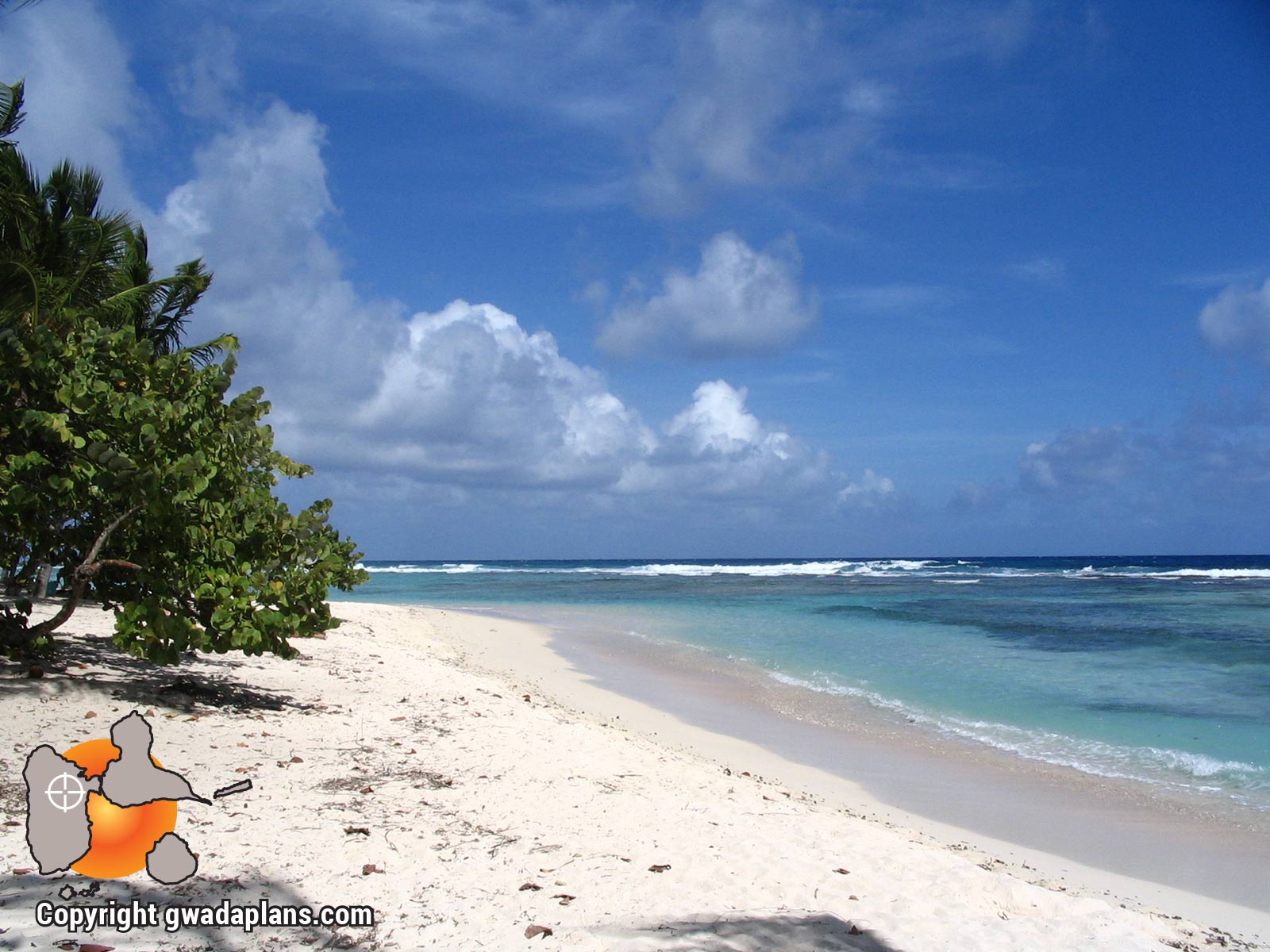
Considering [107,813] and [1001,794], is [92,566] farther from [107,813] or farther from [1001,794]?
[1001,794]

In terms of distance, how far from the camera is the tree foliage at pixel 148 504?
242 inches

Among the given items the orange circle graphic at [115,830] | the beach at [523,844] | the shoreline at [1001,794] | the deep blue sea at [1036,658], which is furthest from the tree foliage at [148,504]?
the deep blue sea at [1036,658]

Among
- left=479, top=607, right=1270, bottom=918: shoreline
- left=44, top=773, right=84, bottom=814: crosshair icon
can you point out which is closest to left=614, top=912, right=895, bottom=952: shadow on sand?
left=44, top=773, right=84, bottom=814: crosshair icon

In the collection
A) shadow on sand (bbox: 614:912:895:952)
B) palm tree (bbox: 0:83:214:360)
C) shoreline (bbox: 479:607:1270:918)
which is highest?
palm tree (bbox: 0:83:214:360)

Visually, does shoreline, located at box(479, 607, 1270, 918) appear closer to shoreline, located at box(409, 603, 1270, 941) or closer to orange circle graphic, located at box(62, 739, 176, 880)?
shoreline, located at box(409, 603, 1270, 941)

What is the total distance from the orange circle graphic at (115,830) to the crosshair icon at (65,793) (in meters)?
0.05

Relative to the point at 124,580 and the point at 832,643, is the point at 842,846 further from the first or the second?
the point at 832,643

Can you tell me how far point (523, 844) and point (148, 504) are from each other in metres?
3.61

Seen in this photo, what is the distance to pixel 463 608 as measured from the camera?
29484mm

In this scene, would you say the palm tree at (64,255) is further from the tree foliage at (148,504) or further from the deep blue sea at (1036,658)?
the deep blue sea at (1036,658)

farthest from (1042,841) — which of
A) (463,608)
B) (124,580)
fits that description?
(463,608)

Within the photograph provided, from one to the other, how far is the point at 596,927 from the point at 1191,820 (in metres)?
5.76

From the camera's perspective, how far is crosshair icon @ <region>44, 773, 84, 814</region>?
371cm

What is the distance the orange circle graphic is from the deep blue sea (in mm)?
8247
